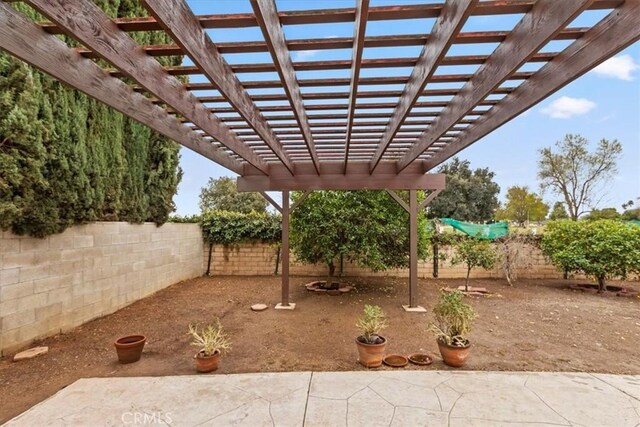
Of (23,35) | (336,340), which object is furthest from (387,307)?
(23,35)

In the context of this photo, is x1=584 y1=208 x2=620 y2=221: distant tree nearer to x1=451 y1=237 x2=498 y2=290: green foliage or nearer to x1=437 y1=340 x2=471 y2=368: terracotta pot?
x1=451 y1=237 x2=498 y2=290: green foliage

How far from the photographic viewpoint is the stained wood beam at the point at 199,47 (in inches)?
61.2

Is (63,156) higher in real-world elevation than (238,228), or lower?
higher

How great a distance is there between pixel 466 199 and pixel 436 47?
79.3 feet

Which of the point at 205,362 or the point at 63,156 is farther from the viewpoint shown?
the point at 63,156

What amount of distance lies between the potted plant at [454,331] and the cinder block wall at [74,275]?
4.54m

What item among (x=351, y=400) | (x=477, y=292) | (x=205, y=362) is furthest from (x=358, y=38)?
(x=477, y=292)

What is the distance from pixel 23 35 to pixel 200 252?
773 cm

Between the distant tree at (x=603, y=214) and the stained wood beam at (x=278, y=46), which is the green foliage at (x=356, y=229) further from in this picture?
the distant tree at (x=603, y=214)

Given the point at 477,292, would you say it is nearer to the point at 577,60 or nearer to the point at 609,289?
the point at 609,289

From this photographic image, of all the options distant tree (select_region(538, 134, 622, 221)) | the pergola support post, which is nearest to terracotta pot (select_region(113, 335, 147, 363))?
the pergola support post

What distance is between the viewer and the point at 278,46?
6.13 ft

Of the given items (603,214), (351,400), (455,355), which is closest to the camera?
(351,400)

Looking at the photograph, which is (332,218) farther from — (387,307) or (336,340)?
(336,340)
